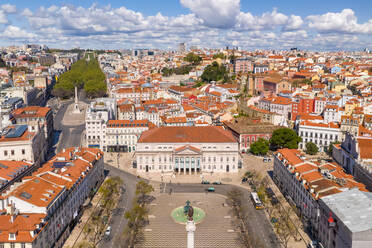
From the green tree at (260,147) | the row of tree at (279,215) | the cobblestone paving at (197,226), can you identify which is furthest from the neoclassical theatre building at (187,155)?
the cobblestone paving at (197,226)

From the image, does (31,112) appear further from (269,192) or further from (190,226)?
(190,226)

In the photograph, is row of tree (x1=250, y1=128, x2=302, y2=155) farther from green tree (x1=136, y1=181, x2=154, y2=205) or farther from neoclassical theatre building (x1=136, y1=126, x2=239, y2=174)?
green tree (x1=136, y1=181, x2=154, y2=205)

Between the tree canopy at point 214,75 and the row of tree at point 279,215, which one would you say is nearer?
the row of tree at point 279,215

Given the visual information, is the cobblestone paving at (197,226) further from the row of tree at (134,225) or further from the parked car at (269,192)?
the parked car at (269,192)

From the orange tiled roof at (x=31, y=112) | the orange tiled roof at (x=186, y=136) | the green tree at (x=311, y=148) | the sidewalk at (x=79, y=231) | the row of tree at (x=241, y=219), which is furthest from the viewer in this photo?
the orange tiled roof at (x=31, y=112)

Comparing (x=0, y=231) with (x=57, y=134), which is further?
(x=57, y=134)

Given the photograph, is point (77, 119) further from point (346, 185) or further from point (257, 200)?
point (346, 185)

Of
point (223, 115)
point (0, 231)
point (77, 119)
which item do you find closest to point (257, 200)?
point (0, 231)

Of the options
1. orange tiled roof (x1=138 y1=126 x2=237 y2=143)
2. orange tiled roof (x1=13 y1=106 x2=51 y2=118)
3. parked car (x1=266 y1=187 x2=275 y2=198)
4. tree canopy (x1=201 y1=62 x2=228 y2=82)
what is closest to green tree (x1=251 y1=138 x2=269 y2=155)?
orange tiled roof (x1=138 y1=126 x2=237 y2=143)
